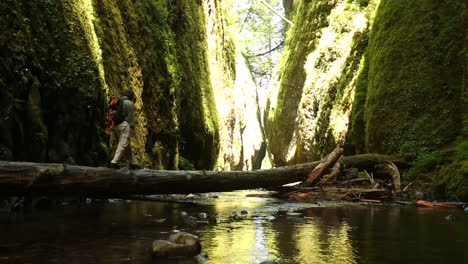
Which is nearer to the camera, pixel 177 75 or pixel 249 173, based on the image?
pixel 249 173

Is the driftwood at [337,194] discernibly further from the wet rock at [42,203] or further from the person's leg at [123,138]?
the wet rock at [42,203]

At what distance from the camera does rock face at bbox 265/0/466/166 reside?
11609 mm

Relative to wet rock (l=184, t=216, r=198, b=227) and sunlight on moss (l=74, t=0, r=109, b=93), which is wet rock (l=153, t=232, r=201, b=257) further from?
sunlight on moss (l=74, t=0, r=109, b=93)

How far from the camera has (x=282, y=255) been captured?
3.44 m

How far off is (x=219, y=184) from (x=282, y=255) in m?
4.04

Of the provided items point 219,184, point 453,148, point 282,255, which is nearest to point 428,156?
point 453,148

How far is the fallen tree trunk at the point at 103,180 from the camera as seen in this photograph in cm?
470

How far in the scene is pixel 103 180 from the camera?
215 inches

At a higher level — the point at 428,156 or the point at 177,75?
the point at 177,75

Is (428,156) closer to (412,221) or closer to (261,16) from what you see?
(412,221)

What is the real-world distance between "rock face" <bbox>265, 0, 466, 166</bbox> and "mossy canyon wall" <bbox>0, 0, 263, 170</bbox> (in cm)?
601

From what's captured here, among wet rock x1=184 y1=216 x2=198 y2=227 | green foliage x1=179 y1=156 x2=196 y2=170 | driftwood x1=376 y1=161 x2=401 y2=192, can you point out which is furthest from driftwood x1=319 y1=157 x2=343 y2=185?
green foliage x1=179 y1=156 x2=196 y2=170

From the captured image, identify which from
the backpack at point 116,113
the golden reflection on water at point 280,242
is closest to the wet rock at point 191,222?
the golden reflection on water at point 280,242

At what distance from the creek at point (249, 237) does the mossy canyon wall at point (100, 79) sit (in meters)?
1.63
